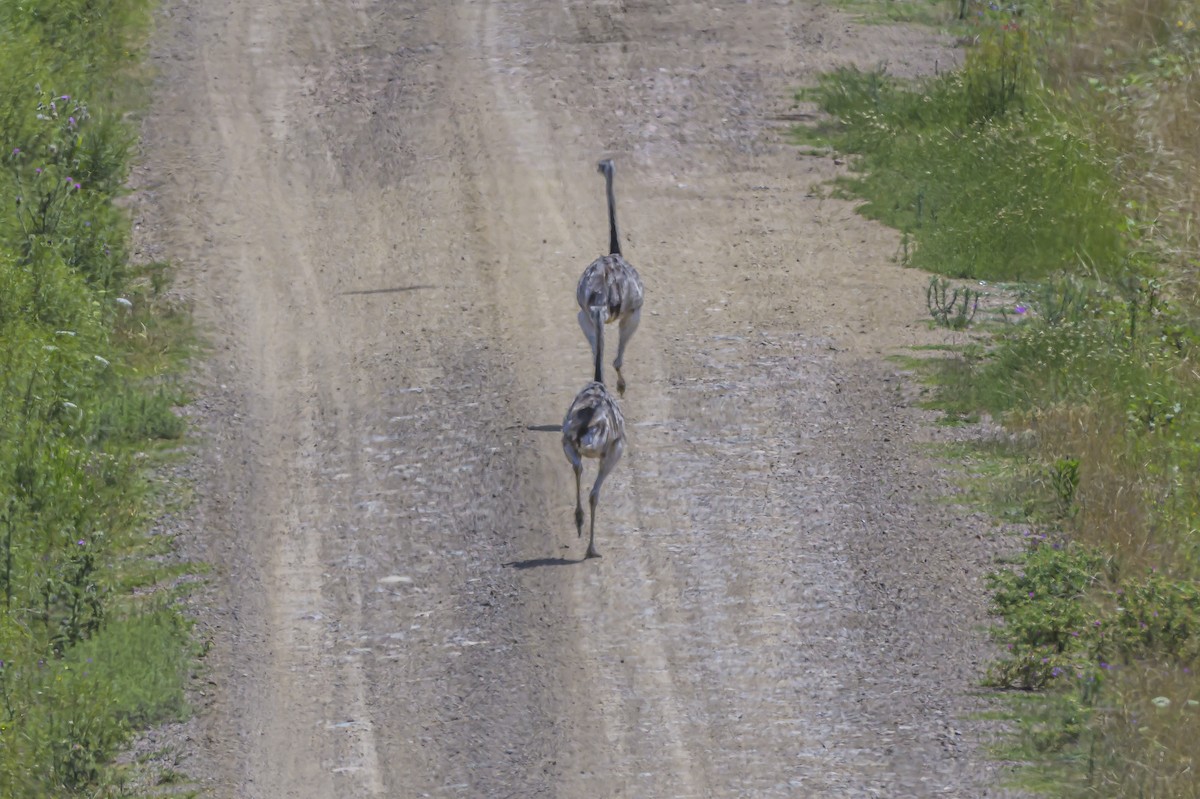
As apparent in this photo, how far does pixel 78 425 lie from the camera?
17531 mm

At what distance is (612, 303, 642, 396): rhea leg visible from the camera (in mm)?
18188

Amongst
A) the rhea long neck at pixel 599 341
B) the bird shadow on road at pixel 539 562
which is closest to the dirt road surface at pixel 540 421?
the bird shadow on road at pixel 539 562

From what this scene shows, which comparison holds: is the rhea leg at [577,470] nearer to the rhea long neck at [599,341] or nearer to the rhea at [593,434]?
the rhea at [593,434]

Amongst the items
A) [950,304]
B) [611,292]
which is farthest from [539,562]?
[950,304]

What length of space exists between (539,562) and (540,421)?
2.65m

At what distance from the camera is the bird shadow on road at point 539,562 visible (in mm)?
15453

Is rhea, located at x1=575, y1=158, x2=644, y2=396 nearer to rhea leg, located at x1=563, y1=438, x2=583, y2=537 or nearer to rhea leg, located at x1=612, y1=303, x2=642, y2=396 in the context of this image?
rhea leg, located at x1=612, y1=303, x2=642, y2=396

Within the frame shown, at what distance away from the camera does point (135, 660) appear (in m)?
14.1

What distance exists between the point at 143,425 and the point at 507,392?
11.0 feet

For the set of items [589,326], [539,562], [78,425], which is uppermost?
[589,326]

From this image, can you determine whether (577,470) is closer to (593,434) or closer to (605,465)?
(605,465)

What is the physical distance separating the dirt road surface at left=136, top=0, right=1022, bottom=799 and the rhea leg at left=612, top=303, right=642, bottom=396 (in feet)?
1.22

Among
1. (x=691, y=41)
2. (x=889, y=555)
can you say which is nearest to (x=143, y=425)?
(x=889, y=555)

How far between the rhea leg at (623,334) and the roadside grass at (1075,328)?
9.75 feet
